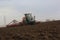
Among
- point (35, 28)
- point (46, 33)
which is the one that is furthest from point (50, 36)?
point (35, 28)

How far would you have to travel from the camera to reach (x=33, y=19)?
29109 millimetres

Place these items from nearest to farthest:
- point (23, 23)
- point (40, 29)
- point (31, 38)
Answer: point (31, 38)
point (40, 29)
point (23, 23)

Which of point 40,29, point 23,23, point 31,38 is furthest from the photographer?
point 23,23

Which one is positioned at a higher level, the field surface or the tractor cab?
the tractor cab

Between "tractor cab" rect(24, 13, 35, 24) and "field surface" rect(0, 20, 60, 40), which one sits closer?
"field surface" rect(0, 20, 60, 40)

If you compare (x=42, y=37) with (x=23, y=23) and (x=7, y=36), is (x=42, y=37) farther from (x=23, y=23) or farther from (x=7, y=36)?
(x=23, y=23)

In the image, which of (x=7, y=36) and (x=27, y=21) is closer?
(x=7, y=36)

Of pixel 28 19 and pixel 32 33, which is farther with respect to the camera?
pixel 28 19

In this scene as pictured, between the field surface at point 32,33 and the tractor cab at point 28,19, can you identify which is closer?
the field surface at point 32,33

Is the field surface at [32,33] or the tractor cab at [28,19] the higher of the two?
the tractor cab at [28,19]

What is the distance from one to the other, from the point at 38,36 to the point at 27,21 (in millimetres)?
7098

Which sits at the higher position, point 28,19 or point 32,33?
point 28,19

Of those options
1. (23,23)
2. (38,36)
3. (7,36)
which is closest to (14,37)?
(7,36)

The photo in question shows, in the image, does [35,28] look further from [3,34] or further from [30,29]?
[3,34]
